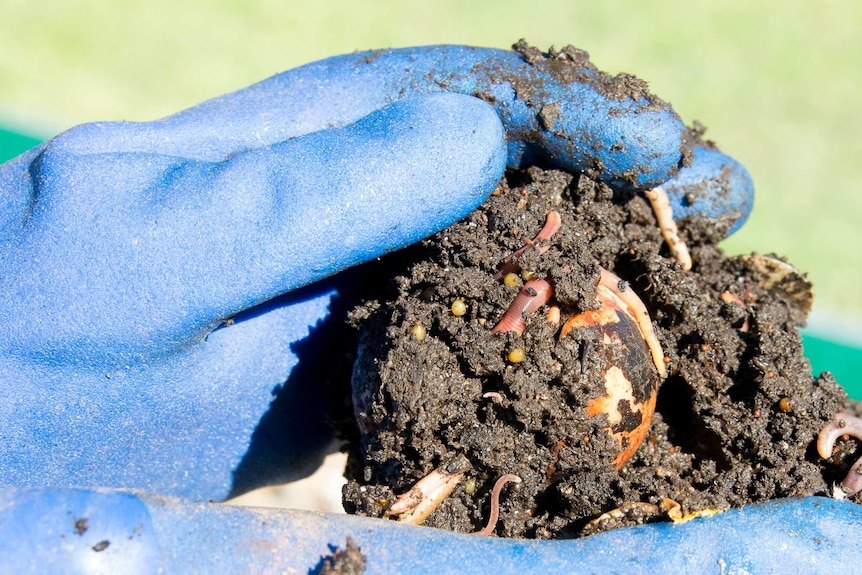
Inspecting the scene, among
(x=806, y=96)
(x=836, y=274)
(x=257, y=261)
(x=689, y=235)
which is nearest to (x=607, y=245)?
(x=689, y=235)

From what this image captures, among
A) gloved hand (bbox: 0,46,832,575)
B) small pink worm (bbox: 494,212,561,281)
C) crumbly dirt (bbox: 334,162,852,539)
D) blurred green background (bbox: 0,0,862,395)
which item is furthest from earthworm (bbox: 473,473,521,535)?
blurred green background (bbox: 0,0,862,395)

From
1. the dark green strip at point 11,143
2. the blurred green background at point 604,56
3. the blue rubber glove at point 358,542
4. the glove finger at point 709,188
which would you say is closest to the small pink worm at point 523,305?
the blue rubber glove at point 358,542

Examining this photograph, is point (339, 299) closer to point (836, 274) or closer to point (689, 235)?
point (689, 235)

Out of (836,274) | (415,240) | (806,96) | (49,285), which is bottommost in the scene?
(49,285)

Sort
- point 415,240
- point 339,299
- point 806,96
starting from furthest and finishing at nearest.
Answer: point 806,96 → point 339,299 → point 415,240

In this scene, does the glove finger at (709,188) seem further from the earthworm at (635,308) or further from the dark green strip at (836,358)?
the dark green strip at (836,358)

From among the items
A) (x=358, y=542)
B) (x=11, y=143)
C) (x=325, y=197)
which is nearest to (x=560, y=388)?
(x=358, y=542)
